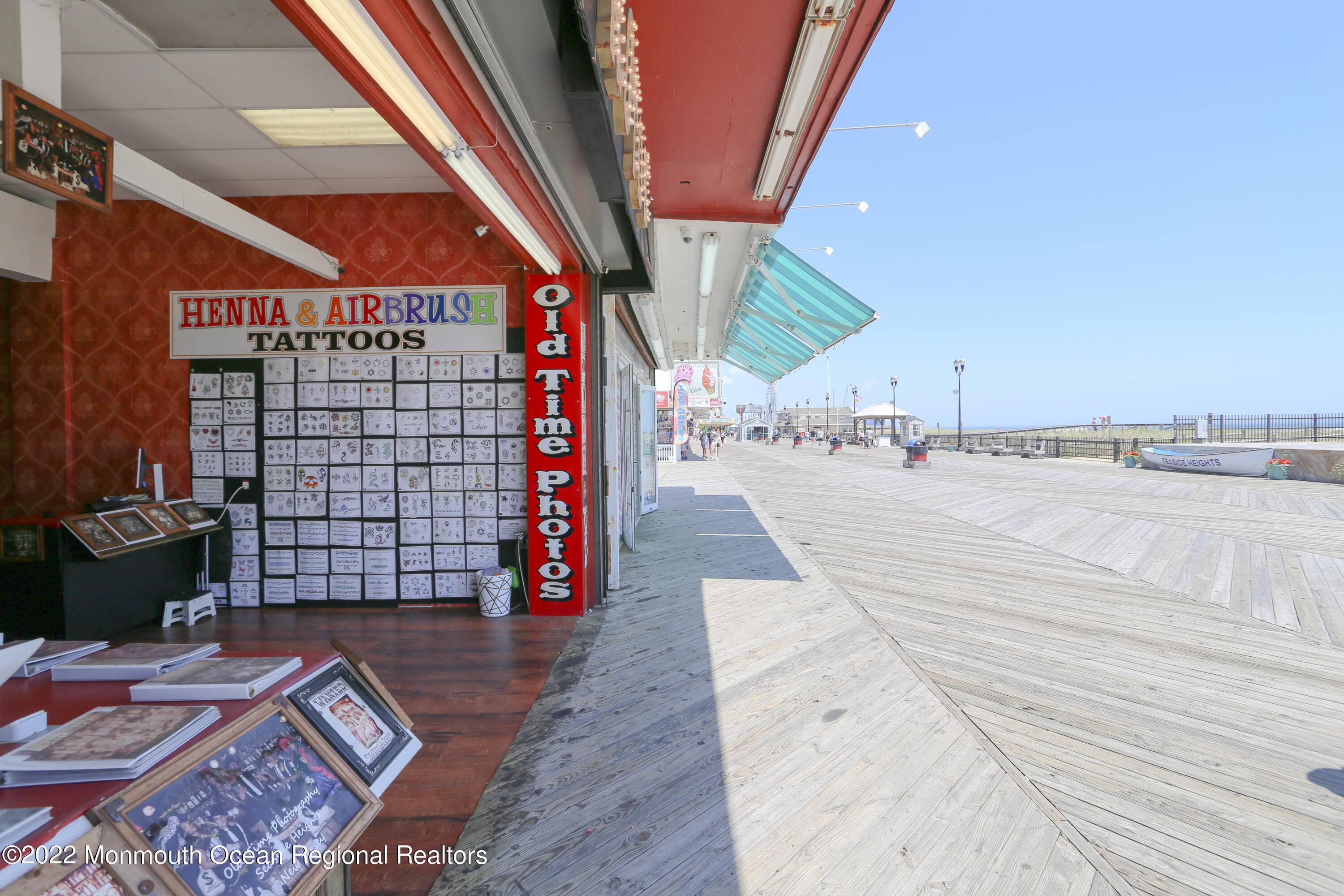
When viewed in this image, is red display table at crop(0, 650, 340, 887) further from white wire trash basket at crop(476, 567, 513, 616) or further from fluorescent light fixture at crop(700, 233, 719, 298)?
fluorescent light fixture at crop(700, 233, 719, 298)

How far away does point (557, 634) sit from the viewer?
4133mm

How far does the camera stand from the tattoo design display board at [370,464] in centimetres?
470

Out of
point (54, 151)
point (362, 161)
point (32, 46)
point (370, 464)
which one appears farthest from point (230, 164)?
point (54, 151)

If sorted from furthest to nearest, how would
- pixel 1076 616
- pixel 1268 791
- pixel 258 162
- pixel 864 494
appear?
pixel 864 494 < pixel 1076 616 < pixel 258 162 < pixel 1268 791

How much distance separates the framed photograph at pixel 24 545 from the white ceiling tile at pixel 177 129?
247 cm

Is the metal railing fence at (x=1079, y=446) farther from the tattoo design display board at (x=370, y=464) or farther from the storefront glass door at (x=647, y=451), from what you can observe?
the tattoo design display board at (x=370, y=464)

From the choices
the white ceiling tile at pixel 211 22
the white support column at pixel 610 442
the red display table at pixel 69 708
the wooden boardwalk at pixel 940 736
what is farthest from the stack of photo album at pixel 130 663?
the white support column at pixel 610 442

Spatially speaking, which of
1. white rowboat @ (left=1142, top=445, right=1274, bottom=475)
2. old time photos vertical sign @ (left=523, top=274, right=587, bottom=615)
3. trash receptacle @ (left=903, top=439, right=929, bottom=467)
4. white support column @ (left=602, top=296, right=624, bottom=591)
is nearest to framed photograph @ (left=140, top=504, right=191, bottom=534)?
old time photos vertical sign @ (left=523, top=274, right=587, bottom=615)

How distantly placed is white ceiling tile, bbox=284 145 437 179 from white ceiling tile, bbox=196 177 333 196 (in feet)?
0.85

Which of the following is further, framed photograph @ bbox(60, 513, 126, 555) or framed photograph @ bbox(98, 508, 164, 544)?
framed photograph @ bbox(98, 508, 164, 544)

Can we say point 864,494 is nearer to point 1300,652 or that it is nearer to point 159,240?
point 1300,652

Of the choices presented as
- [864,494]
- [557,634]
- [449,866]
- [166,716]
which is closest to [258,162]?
[557,634]

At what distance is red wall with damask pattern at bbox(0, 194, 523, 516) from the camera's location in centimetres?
452

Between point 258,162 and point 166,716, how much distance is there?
4.15 meters
